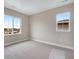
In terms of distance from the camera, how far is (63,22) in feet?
14.9

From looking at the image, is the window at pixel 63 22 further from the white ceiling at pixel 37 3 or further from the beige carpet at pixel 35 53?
the beige carpet at pixel 35 53

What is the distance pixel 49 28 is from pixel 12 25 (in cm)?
303

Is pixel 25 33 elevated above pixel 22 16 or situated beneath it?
situated beneath

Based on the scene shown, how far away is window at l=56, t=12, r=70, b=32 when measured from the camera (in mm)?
4298

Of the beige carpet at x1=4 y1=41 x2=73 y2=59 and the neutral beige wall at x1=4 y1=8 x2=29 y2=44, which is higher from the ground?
the neutral beige wall at x1=4 y1=8 x2=29 y2=44

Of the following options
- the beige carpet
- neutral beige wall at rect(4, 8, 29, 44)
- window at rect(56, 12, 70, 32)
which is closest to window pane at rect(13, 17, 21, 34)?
neutral beige wall at rect(4, 8, 29, 44)

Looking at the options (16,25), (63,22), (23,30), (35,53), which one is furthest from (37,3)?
(23,30)

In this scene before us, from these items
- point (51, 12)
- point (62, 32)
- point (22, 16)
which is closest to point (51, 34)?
point (62, 32)

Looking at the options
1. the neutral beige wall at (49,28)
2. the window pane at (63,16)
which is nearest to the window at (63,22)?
the window pane at (63,16)

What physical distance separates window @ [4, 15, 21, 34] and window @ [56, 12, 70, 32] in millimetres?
3469

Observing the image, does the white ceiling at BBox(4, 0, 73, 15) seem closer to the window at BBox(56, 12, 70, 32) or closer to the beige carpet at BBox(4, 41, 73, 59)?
the window at BBox(56, 12, 70, 32)

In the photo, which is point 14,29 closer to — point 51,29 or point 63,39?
point 51,29
